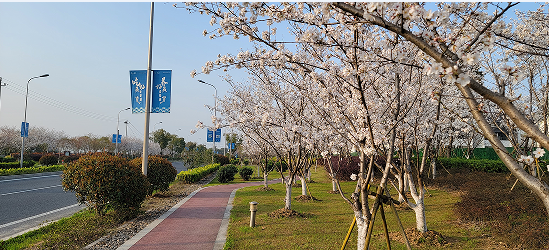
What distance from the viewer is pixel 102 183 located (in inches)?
304

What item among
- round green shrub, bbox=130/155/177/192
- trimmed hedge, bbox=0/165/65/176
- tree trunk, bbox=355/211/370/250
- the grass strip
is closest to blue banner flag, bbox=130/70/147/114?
round green shrub, bbox=130/155/177/192

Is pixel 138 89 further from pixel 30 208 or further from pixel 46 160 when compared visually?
pixel 46 160

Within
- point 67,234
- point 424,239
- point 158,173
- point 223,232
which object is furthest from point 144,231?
point 424,239

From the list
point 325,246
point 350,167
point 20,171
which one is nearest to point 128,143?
Result: point 20,171

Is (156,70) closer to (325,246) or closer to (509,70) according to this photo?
(325,246)

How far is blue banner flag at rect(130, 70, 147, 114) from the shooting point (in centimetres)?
1127

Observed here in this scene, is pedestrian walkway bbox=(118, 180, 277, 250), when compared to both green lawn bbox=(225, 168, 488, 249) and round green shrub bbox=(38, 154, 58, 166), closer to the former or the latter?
green lawn bbox=(225, 168, 488, 249)

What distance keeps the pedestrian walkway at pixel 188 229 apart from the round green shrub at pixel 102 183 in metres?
1.07

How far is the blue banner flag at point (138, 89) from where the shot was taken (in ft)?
37.0

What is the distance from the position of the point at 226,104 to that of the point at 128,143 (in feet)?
202

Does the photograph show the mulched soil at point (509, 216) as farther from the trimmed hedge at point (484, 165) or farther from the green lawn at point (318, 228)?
the trimmed hedge at point (484, 165)

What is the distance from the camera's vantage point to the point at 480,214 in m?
7.49

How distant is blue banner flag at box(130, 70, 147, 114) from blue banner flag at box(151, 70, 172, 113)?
1.28ft

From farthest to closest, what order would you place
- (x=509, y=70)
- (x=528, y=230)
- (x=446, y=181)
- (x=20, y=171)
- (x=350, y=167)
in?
(x=20, y=171) < (x=350, y=167) < (x=446, y=181) < (x=528, y=230) < (x=509, y=70)
